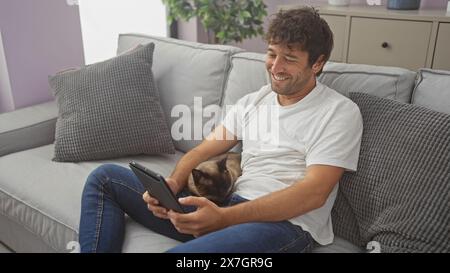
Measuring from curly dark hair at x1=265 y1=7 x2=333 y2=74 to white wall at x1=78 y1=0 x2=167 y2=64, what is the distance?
1.63m

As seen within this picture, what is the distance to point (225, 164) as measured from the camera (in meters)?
1.36

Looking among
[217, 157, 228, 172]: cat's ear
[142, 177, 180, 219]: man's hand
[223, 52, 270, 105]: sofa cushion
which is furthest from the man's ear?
[142, 177, 180, 219]: man's hand

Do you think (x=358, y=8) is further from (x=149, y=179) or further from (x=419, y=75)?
(x=149, y=179)

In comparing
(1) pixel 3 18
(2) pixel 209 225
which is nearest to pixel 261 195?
(2) pixel 209 225

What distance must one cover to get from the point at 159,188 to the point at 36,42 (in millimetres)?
1398

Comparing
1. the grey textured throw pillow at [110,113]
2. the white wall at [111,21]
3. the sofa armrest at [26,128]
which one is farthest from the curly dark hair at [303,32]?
the white wall at [111,21]

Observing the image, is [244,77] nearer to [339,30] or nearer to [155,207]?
[155,207]

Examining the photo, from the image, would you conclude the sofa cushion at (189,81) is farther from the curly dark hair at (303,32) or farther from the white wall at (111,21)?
the white wall at (111,21)

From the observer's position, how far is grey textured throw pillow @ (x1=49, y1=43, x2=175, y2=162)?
166 cm

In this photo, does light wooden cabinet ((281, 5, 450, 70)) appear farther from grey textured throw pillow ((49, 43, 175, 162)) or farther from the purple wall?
the purple wall

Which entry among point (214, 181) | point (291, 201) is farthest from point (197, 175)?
point (291, 201)

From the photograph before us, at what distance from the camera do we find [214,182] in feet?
4.33

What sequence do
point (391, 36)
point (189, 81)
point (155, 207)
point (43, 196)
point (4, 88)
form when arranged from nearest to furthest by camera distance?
1. point (155, 207)
2. point (43, 196)
3. point (189, 81)
4. point (4, 88)
5. point (391, 36)
